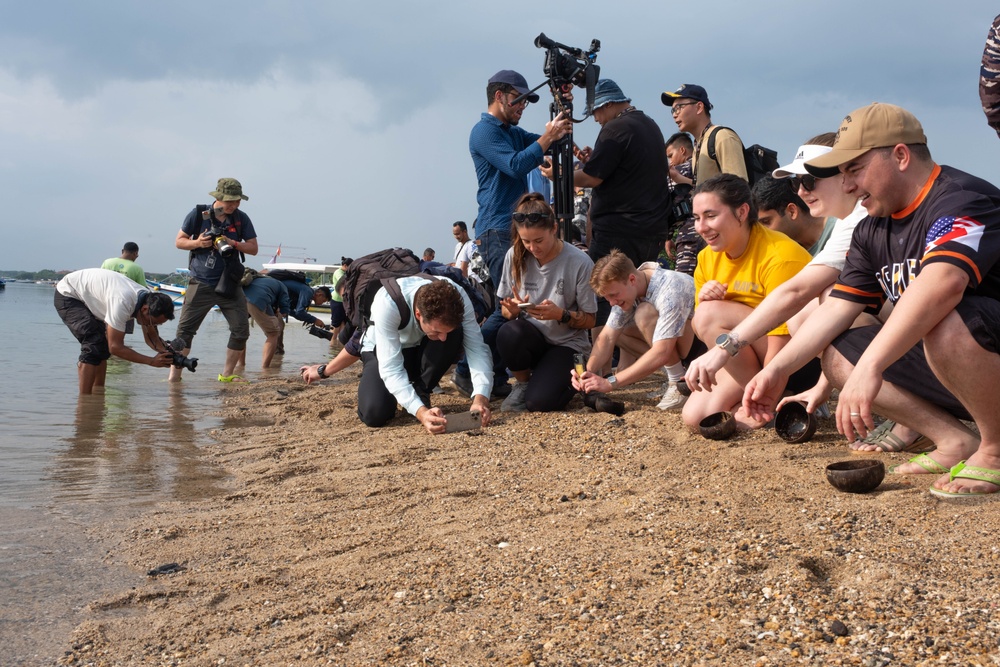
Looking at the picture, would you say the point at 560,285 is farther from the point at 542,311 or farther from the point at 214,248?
the point at 214,248

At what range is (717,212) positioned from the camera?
3756 mm

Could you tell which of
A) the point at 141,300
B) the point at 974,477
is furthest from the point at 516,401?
the point at 141,300

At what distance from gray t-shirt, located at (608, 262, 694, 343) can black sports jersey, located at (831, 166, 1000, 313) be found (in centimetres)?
151

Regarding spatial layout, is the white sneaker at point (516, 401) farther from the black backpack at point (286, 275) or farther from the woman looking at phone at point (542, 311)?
the black backpack at point (286, 275)

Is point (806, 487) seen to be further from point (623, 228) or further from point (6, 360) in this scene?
point (6, 360)

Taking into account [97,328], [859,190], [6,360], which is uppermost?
[859,190]

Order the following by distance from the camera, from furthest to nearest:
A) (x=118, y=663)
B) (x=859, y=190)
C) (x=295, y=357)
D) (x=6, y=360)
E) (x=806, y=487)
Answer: (x=295, y=357)
(x=6, y=360)
(x=806, y=487)
(x=859, y=190)
(x=118, y=663)

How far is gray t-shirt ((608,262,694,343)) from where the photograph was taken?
4359 mm

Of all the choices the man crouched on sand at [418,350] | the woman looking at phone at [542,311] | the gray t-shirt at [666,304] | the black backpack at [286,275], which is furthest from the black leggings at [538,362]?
the black backpack at [286,275]

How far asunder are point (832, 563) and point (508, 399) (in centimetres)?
309

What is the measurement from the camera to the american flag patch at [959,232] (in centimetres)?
230

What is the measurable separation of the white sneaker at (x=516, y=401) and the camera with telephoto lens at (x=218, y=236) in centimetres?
362

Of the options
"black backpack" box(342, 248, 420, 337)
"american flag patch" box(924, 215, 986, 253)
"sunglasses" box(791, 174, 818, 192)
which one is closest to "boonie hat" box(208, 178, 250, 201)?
"black backpack" box(342, 248, 420, 337)

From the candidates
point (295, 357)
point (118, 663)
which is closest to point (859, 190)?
point (118, 663)
